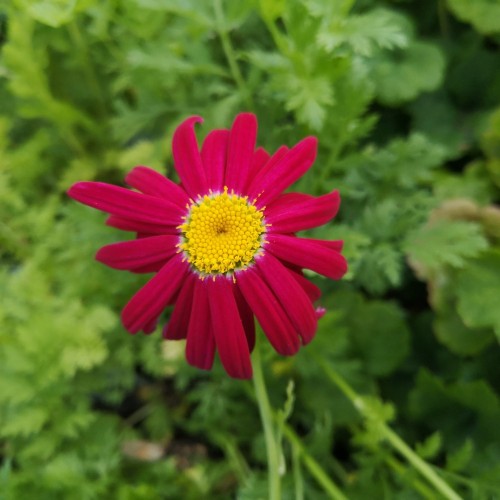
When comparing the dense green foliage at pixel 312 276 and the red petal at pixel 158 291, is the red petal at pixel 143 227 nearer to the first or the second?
the red petal at pixel 158 291

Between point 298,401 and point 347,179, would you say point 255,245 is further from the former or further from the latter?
point 298,401

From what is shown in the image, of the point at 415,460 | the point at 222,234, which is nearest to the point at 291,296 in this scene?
the point at 222,234

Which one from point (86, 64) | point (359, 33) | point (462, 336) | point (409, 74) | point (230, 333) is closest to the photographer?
point (230, 333)

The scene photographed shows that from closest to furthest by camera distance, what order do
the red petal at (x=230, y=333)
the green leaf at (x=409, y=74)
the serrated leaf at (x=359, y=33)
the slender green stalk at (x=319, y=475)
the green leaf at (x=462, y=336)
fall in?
the red petal at (x=230, y=333), the serrated leaf at (x=359, y=33), the slender green stalk at (x=319, y=475), the green leaf at (x=462, y=336), the green leaf at (x=409, y=74)

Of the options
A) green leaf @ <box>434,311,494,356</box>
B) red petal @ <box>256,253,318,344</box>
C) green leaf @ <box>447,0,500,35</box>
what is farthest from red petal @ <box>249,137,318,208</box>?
green leaf @ <box>447,0,500,35</box>

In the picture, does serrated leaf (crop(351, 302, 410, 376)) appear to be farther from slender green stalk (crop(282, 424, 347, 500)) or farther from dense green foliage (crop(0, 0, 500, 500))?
slender green stalk (crop(282, 424, 347, 500))

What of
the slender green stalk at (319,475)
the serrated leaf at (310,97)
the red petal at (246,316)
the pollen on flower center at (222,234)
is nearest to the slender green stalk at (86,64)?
the serrated leaf at (310,97)

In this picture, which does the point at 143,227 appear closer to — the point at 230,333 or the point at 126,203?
the point at 126,203
